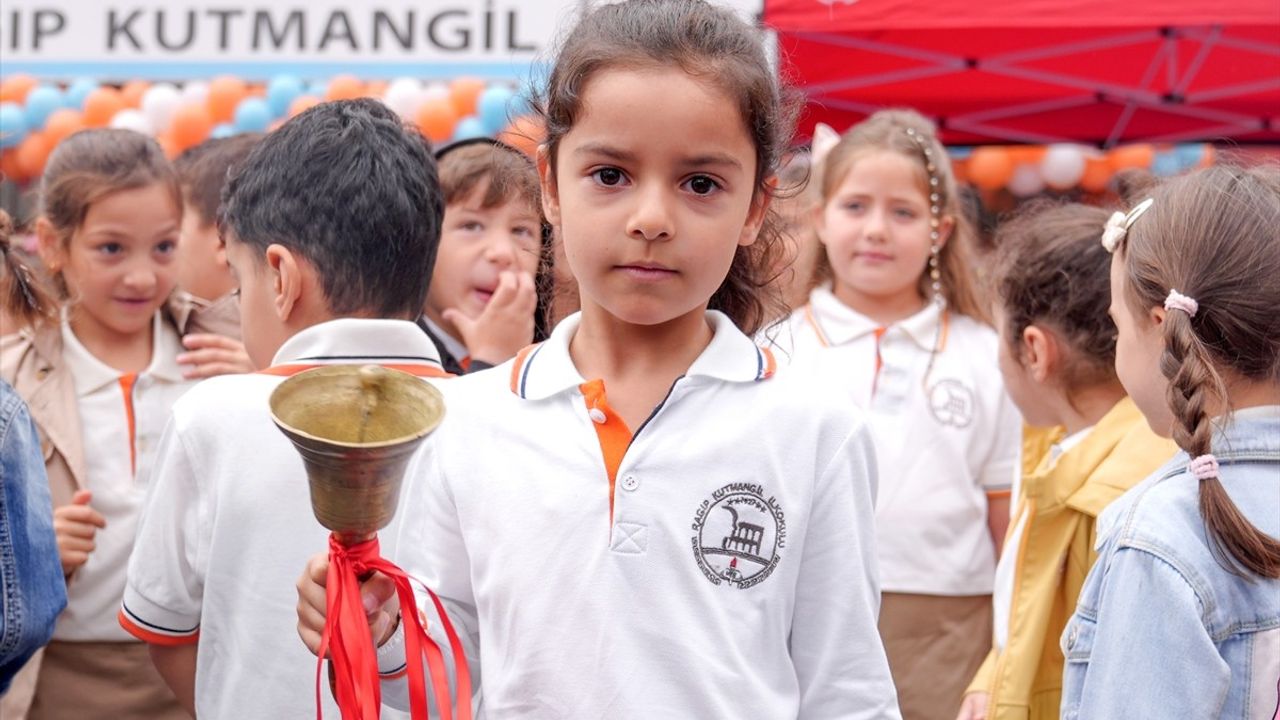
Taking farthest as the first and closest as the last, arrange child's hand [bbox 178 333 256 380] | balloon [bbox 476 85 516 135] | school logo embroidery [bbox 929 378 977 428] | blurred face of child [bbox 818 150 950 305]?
balloon [bbox 476 85 516 135] < blurred face of child [bbox 818 150 950 305] < school logo embroidery [bbox 929 378 977 428] < child's hand [bbox 178 333 256 380]

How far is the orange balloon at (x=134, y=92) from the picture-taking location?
6930 millimetres

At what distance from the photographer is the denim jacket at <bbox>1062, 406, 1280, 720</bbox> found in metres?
1.86

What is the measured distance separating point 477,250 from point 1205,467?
2.03 metres

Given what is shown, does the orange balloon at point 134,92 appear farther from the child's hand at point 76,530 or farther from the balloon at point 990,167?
the balloon at point 990,167

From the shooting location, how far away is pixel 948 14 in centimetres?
566

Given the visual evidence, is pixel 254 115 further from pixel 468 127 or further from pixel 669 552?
pixel 669 552

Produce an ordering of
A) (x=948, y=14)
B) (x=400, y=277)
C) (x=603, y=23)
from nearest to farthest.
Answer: (x=603, y=23) → (x=400, y=277) → (x=948, y=14)

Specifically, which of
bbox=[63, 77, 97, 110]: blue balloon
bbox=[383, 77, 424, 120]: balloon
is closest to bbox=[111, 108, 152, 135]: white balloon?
bbox=[63, 77, 97, 110]: blue balloon

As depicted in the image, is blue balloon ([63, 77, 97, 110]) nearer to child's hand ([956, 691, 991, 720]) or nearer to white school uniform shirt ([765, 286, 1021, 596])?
white school uniform shirt ([765, 286, 1021, 596])

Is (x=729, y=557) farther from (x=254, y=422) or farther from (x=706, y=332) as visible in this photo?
(x=254, y=422)

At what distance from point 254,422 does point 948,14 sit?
13.8ft

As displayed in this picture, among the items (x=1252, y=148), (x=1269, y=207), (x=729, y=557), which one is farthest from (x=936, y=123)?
Answer: (x=729, y=557)

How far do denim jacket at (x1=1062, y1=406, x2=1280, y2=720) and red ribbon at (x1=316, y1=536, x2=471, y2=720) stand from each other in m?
0.92

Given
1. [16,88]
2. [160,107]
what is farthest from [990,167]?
[16,88]
